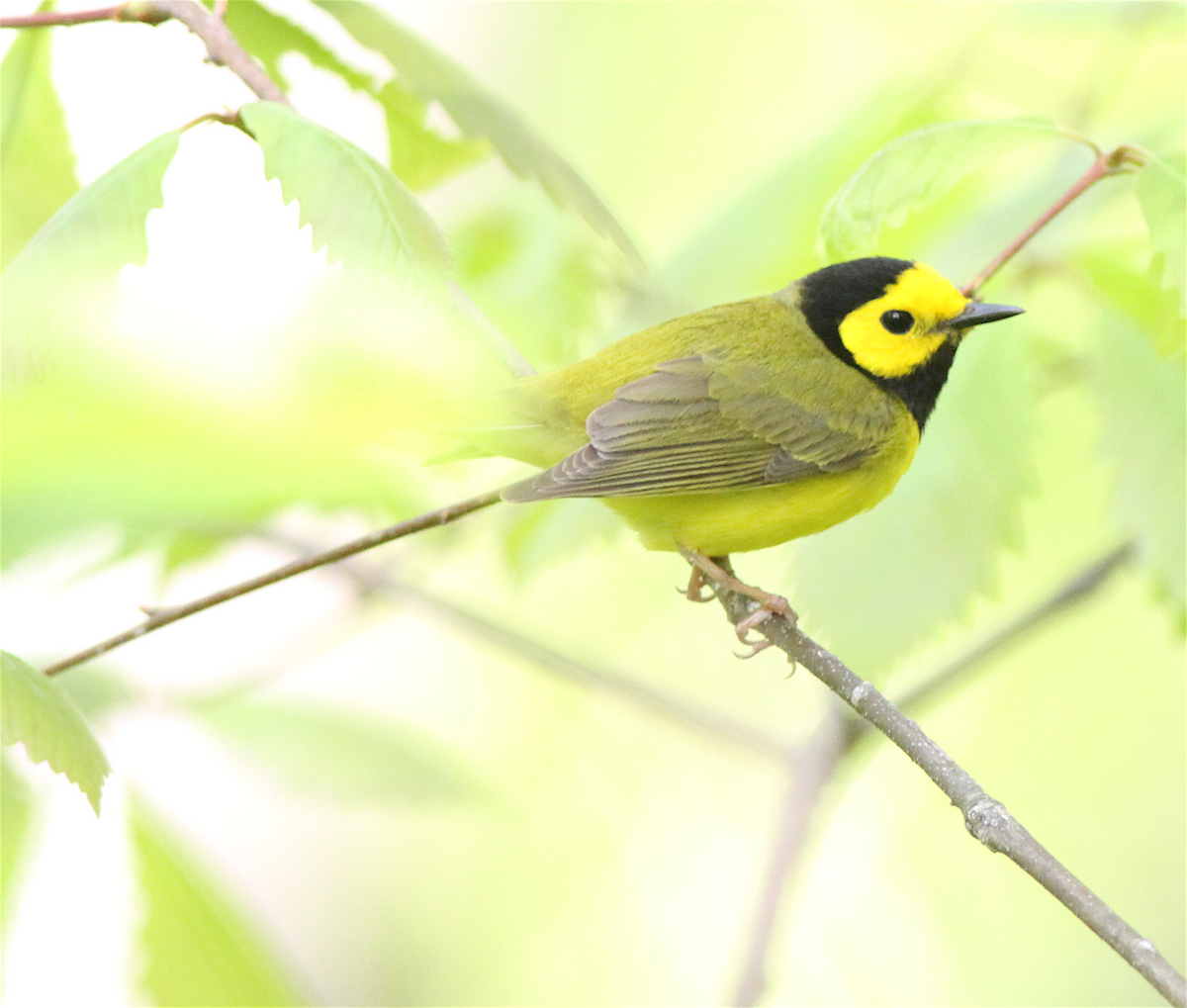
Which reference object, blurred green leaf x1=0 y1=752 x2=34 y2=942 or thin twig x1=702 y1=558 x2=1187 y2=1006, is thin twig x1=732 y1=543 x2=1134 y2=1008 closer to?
thin twig x1=702 y1=558 x2=1187 y2=1006

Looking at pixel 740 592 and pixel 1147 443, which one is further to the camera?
pixel 740 592

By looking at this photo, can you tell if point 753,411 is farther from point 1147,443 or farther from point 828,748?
point 1147,443

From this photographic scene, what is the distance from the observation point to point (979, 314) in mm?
2787

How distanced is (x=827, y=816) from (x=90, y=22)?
2.20m

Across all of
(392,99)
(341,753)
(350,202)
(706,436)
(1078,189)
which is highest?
(392,99)

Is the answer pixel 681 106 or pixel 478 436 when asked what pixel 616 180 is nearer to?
pixel 681 106

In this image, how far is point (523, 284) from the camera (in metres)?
2.81

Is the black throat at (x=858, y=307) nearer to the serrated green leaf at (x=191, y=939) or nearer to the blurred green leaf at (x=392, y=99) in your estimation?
the blurred green leaf at (x=392, y=99)

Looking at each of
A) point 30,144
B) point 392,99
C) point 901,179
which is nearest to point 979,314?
point 901,179

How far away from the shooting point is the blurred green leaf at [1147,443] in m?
2.31

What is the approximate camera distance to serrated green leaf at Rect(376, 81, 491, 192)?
253 cm

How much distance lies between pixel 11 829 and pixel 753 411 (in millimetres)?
1940

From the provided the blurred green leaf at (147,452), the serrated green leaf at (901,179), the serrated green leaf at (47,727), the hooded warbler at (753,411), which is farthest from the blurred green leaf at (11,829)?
the serrated green leaf at (901,179)

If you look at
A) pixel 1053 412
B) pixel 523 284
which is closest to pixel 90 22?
pixel 523 284
